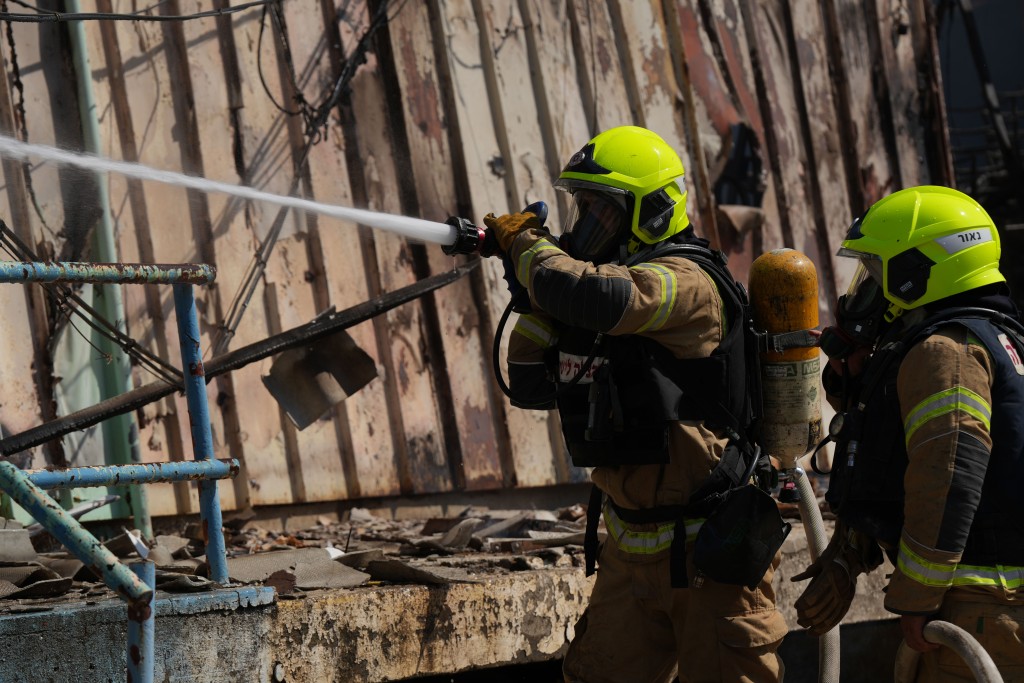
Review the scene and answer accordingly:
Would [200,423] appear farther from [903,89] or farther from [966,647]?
[903,89]

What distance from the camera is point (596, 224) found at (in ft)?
12.1

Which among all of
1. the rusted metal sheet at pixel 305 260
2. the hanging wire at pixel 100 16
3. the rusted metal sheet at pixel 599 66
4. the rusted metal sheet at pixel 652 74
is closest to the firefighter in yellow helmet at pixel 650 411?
the hanging wire at pixel 100 16

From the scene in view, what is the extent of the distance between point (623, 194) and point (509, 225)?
1.20 ft

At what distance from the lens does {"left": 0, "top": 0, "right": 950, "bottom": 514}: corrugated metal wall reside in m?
5.18

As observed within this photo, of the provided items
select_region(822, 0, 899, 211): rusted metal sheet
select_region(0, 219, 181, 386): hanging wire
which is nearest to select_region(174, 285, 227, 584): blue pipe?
select_region(0, 219, 181, 386): hanging wire

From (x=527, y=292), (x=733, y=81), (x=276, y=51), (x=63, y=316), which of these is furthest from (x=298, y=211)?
(x=733, y=81)

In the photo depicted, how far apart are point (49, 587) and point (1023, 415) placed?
2.85m

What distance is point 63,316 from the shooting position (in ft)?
16.6

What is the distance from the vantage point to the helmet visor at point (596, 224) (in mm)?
3676

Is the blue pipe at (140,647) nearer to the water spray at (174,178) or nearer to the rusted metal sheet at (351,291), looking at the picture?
the water spray at (174,178)

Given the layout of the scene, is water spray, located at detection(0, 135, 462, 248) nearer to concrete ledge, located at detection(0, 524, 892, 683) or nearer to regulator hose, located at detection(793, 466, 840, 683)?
concrete ledge, located at detection(0, 524, 892, 683)

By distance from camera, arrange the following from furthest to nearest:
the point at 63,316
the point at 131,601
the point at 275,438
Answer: the point at 275,438 → the point at 63,316 → the point at 131,601

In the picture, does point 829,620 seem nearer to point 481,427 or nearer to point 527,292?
point 527,292

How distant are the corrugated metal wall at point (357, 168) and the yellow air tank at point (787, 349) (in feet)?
8.50
